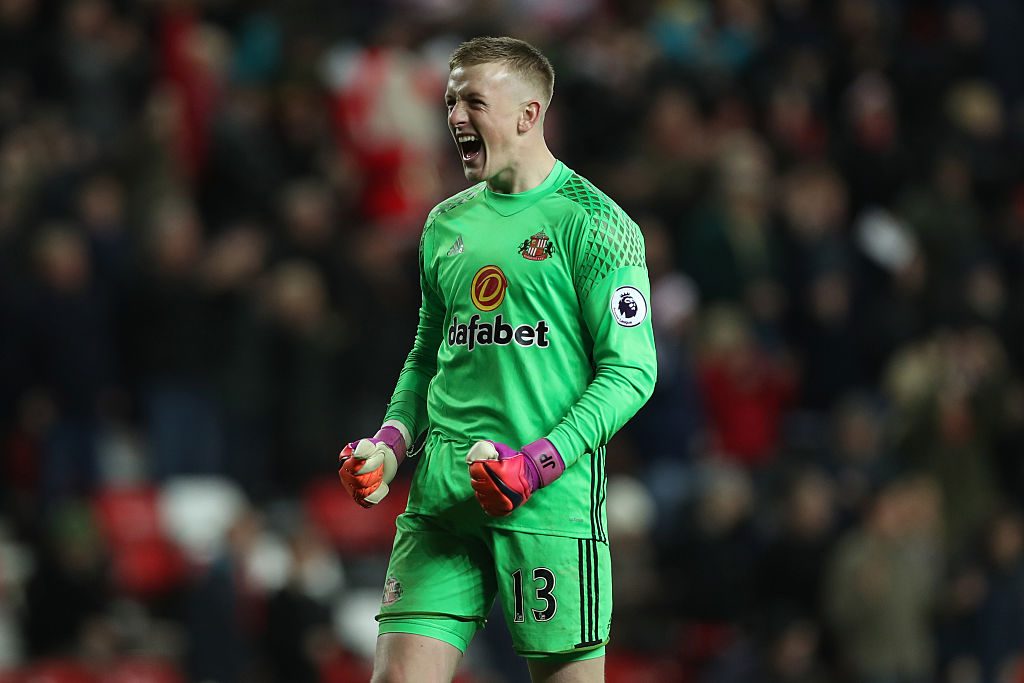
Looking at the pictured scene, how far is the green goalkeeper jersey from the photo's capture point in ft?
16.4

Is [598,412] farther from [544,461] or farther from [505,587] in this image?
[505,587]

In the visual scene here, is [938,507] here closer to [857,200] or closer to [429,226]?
[857,200]

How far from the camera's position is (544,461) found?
480 cm

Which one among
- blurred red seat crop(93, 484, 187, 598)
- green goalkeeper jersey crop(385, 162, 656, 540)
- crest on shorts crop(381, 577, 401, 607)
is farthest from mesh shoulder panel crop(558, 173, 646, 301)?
blurred red seat crop(93, 484, 187, 598)

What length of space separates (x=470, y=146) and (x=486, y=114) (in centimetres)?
12

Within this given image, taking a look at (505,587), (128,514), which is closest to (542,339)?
(505,587)

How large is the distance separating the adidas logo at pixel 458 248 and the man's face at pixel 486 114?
8.3 inches

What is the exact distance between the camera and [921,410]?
47.1ft

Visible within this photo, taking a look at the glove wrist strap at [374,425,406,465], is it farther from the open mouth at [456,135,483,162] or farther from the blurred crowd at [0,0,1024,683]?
the blurred crowd at [0,0,1024,683]

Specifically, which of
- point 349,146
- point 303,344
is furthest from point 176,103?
point 303,344

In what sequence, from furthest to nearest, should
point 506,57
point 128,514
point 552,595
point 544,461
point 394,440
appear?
point 128,514
point 394,440
point 506,57
point 552,595
point 544,461

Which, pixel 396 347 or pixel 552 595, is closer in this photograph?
pixel 552 595

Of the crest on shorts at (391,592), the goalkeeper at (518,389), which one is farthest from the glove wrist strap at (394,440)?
the crest on shorts at (391,592)

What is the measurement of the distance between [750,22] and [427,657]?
13781mm
